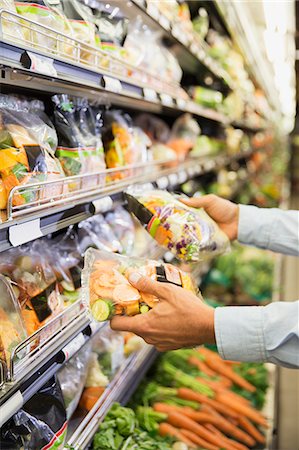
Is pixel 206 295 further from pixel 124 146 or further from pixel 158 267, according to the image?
pixel 158 267

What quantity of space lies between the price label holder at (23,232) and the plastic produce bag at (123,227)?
102 cm

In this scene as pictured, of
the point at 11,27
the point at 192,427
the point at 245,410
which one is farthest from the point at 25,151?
the point at 245,410

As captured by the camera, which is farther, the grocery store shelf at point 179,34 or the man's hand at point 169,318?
the grocery store shelf at point 179,34

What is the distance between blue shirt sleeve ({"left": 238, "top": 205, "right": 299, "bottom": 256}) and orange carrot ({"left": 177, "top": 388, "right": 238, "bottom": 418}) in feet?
2.71

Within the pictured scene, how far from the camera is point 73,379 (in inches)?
77.7

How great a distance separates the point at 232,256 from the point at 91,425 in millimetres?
3110

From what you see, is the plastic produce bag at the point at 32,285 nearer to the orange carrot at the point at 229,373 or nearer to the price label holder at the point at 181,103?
the price label holder at the point at 181,103

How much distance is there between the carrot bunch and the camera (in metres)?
2.51

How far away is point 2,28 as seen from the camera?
1.24 meters

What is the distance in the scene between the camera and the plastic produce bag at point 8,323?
1363mm

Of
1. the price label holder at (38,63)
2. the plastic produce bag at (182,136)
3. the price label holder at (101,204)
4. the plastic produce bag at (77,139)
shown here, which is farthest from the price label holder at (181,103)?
the price label holder at (38,63)

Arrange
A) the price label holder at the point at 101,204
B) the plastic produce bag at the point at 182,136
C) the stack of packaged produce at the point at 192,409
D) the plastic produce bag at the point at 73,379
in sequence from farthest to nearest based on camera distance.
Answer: the plastic produce bag at the point at 182,136 → the stack of packaged produce at the point at 192,409 → the plastic produce bag at the point at 73,379 → the price label holder at the point at 101,204

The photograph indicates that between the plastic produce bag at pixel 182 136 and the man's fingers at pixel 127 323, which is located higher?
the plastic produce bag at pixel 182 136

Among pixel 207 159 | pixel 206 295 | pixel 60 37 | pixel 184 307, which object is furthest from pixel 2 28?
pixel 206 295
